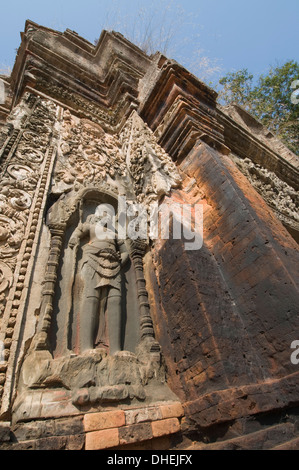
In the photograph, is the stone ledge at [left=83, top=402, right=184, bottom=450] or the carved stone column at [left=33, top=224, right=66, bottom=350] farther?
the carved stone column at [left=33, top=224, right=66, bottom=350]

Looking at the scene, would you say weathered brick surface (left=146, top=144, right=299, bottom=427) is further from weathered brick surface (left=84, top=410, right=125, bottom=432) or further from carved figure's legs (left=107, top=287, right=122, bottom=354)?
weathered brick surface (left=84, top=410, right=125, bottom=432)

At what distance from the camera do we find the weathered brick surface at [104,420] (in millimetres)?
1987

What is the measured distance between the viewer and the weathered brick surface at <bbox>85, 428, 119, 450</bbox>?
6.21 feet

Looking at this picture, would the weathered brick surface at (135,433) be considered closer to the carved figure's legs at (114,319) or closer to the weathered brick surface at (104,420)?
the weathered brick surface at (104,420)

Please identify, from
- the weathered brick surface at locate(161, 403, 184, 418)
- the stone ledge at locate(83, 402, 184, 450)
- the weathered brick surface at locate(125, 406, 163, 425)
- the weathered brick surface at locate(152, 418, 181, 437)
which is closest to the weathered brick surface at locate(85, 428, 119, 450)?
the stone ledge at locate(83, 402, 184, 450)

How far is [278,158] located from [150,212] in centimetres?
440

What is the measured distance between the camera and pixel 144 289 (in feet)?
10.6

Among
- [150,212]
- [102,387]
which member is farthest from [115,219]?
[102,387]

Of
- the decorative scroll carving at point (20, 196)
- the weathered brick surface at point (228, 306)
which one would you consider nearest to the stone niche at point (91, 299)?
the decorative scroll carving at point (20, 196)

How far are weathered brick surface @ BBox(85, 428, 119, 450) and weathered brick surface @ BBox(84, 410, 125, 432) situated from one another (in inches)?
1.2

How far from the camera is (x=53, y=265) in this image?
2.82 m

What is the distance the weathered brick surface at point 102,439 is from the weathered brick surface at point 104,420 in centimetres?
3

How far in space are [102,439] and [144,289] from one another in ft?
5.13

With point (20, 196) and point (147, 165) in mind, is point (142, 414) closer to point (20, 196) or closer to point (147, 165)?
point (20, 196)
